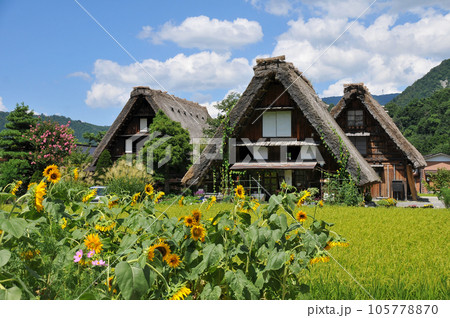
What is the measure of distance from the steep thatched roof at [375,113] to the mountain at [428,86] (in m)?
37.3

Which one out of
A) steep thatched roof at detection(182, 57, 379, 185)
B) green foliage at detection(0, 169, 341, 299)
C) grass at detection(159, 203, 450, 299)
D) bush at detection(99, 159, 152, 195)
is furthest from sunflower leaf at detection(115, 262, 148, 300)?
steep thatched roof at detection(182, 57, 379, 185)

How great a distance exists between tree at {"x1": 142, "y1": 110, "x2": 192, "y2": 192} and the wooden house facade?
22.6 ft

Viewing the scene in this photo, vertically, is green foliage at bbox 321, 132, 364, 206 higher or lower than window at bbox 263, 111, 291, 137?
lower

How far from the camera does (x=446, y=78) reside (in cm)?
5525

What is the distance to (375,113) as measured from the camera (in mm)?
16625

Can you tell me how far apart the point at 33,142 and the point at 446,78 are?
61347 mm

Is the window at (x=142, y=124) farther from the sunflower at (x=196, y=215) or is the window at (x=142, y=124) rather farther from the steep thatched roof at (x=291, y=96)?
the sunflower at (x=196, y=215)

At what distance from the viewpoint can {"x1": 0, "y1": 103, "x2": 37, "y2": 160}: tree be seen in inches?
184

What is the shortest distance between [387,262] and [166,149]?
1282 cm

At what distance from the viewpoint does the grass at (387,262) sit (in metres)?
2.77

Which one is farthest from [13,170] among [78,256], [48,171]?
[78,256]

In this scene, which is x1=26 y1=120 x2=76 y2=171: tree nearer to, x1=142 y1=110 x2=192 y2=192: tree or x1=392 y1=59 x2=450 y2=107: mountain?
x1=142 y1=110 x2=192 y2=192: tree
